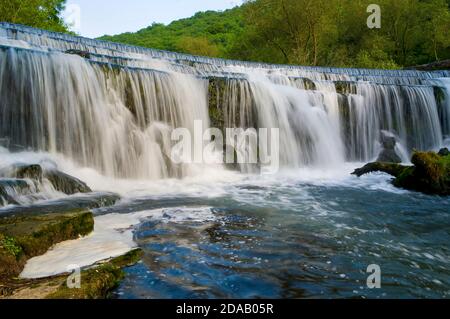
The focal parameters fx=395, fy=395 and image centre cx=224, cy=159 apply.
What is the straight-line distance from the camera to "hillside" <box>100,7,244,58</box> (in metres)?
55.1

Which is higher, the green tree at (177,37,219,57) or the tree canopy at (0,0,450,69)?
the green tree at (177,37,219,57)

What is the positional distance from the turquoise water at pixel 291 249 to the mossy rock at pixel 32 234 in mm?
873

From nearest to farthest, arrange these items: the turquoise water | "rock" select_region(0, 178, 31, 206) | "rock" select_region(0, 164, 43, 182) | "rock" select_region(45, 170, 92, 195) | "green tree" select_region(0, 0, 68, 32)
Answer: the turquoise water → "rock" select_region(0, 178, 31, 206) → "rock" select_region(0, 164, 43, 182) → "rock" select_region(45, 170, 92, 195) → "green tree" select_region(0, 0, 68, 32)

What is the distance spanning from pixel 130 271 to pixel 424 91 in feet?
62.7

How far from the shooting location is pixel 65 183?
324 inches

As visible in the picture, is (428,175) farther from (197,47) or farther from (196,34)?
(196,34)

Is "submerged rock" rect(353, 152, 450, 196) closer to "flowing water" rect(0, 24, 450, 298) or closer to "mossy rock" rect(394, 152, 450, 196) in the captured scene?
"mossy rock" rect(394, 152, 450, 196)

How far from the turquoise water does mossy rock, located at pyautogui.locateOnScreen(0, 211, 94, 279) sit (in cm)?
87

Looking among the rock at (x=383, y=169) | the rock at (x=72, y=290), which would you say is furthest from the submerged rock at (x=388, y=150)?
the rock at (x=72, y=290)

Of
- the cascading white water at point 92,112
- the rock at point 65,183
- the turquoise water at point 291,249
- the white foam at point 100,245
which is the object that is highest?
the cascading white water at point 92,112

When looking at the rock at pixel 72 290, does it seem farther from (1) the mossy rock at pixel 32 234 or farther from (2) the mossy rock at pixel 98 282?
(1) the mossy rock at pixel 32 234

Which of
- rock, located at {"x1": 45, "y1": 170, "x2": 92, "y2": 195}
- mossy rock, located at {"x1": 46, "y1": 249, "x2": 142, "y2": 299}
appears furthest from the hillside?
mossy rock, located at {"x1": 46, "y1": 249, "x2": 142, "y2": 299}

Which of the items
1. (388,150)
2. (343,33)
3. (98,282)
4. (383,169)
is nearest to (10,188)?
(98,282)

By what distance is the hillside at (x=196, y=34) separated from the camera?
55.1 m
